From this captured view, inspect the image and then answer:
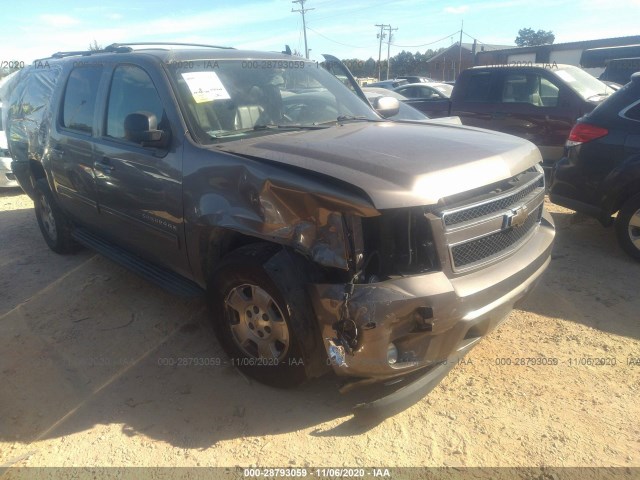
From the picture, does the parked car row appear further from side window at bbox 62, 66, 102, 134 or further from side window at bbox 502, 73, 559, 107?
side window at bbox 62, 66, 102, 134

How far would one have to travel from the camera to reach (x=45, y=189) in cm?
514

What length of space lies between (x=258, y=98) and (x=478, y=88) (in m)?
5.91

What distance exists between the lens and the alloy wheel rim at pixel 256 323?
2.67 meters

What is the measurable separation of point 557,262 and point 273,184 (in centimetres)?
330

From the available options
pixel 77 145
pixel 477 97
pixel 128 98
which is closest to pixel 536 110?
pixel 477 97

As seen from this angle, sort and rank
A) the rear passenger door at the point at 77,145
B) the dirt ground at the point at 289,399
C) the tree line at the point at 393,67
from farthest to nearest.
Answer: the tree line at the point at 393,67, the rear passenger door at the point at 77,145, the dirt ground at the point at 289,399

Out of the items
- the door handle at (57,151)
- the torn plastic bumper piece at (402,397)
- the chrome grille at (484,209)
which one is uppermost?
the door handle at (57,151)

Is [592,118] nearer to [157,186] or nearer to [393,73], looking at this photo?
[157,186]

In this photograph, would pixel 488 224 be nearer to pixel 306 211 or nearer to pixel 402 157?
pixel 402 157

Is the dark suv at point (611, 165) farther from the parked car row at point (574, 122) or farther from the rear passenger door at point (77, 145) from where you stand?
the rear passenger door at point (77, 145)

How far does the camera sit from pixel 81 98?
4.27 meters

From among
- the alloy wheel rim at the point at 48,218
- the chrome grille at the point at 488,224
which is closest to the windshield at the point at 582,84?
the chrome grille at the point at 488,224

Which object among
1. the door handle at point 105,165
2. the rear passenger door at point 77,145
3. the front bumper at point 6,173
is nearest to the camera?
the door handle at point 105,165

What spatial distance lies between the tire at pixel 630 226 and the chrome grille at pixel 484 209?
7.27ft
